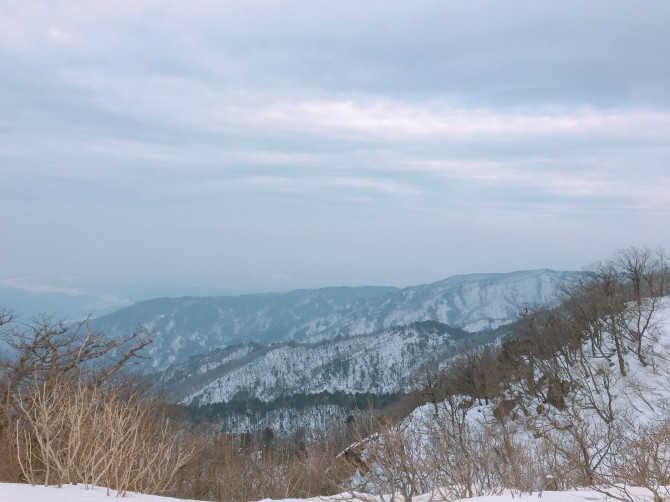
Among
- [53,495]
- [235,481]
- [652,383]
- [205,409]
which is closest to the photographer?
[53,495]

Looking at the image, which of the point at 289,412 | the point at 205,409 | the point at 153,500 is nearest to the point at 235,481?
the point at 153,500

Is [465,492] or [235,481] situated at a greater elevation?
[465,492]

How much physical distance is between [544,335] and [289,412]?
11507 cm

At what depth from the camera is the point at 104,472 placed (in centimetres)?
1053

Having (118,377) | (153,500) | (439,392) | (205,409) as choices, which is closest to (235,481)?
(118,377)

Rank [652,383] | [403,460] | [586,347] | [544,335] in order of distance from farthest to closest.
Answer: [544,335]
[586,347]
[652,383]
[403,460]

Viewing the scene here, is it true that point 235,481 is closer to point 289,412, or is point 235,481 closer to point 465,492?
point 465,492

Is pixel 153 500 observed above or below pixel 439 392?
above

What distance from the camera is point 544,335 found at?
7412 centimetres

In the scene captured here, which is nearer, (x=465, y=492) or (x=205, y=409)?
(x=465, y=492)

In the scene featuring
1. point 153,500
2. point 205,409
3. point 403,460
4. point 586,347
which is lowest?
point 205,409

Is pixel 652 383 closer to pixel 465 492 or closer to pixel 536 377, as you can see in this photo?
pixel 536 377

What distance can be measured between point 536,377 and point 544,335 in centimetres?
749

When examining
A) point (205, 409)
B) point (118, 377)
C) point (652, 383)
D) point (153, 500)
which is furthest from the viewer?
point (205, 409)
